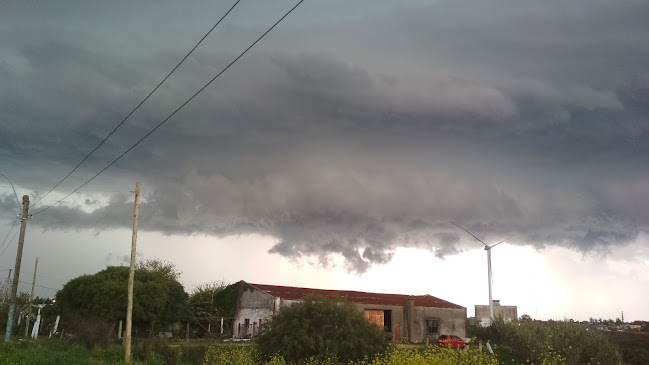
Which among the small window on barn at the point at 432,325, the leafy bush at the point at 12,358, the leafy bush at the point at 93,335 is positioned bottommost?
the leafy bush at the point at 12,358

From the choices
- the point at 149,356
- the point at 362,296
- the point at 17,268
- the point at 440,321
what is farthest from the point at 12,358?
the point at 440,321

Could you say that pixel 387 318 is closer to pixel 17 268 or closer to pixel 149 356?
pixel 149 356

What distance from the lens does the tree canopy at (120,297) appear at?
2058 inches

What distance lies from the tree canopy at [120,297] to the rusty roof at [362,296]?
28.8ft

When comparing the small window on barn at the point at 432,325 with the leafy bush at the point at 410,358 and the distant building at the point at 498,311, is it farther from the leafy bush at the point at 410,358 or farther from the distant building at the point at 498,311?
the leafy bush at the point at 410,358

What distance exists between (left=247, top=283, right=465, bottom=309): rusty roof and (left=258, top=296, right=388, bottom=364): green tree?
2488 cm

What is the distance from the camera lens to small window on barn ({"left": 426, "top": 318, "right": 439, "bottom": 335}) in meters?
62.1

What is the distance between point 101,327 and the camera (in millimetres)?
40594

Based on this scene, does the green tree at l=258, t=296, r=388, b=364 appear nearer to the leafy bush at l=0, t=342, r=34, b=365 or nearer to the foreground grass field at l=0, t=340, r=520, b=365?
the foreground grass field at l=0, t=340, r=520, b=365

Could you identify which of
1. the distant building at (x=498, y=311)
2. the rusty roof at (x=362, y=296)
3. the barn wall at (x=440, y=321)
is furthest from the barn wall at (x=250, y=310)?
the distant building at (x=498, y=311)

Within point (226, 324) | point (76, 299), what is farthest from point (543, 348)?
point (76, 299)

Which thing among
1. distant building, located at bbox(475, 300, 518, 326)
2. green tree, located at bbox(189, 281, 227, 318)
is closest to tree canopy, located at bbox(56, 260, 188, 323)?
green tree, located at bbox(189, 281, 227, 318)

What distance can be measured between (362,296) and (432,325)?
8.35 metres

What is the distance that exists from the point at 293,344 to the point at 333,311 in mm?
2759
